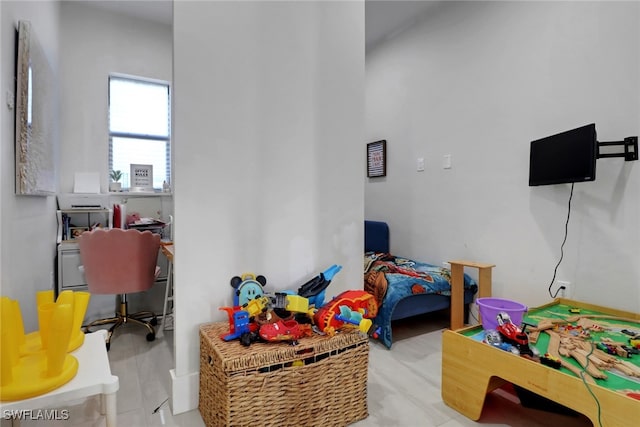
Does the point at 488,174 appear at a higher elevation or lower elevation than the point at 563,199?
higher

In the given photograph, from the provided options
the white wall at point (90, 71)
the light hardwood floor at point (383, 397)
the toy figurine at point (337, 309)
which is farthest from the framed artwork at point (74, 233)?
the toy figurine at point (337, 309)

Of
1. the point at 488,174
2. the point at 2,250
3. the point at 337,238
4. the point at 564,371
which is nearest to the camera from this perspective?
the point at 564,371

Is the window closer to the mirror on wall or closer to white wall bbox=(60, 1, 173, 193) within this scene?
white wall bbox=(60, 1, 173, 193)

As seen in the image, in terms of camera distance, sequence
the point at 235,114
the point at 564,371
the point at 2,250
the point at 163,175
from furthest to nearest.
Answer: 1. the point at 163,175
2. the point at 235,114
3. the point at 2,250
4. the point at 564,371

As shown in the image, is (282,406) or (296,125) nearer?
(282,406)

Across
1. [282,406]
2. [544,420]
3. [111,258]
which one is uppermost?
[111,258]

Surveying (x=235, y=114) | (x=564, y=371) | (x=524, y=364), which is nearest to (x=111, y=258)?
(x=235, y=114)

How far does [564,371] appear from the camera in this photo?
4.26 ft

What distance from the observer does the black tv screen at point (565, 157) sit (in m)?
1.85

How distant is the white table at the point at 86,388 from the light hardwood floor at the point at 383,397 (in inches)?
23.8

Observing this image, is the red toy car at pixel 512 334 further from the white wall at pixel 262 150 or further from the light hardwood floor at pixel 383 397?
the white wall at pixel 262 150

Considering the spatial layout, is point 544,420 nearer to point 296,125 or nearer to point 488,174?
point 488,174

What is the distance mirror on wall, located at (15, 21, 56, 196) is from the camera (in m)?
1.71

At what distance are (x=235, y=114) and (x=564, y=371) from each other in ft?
6.28
